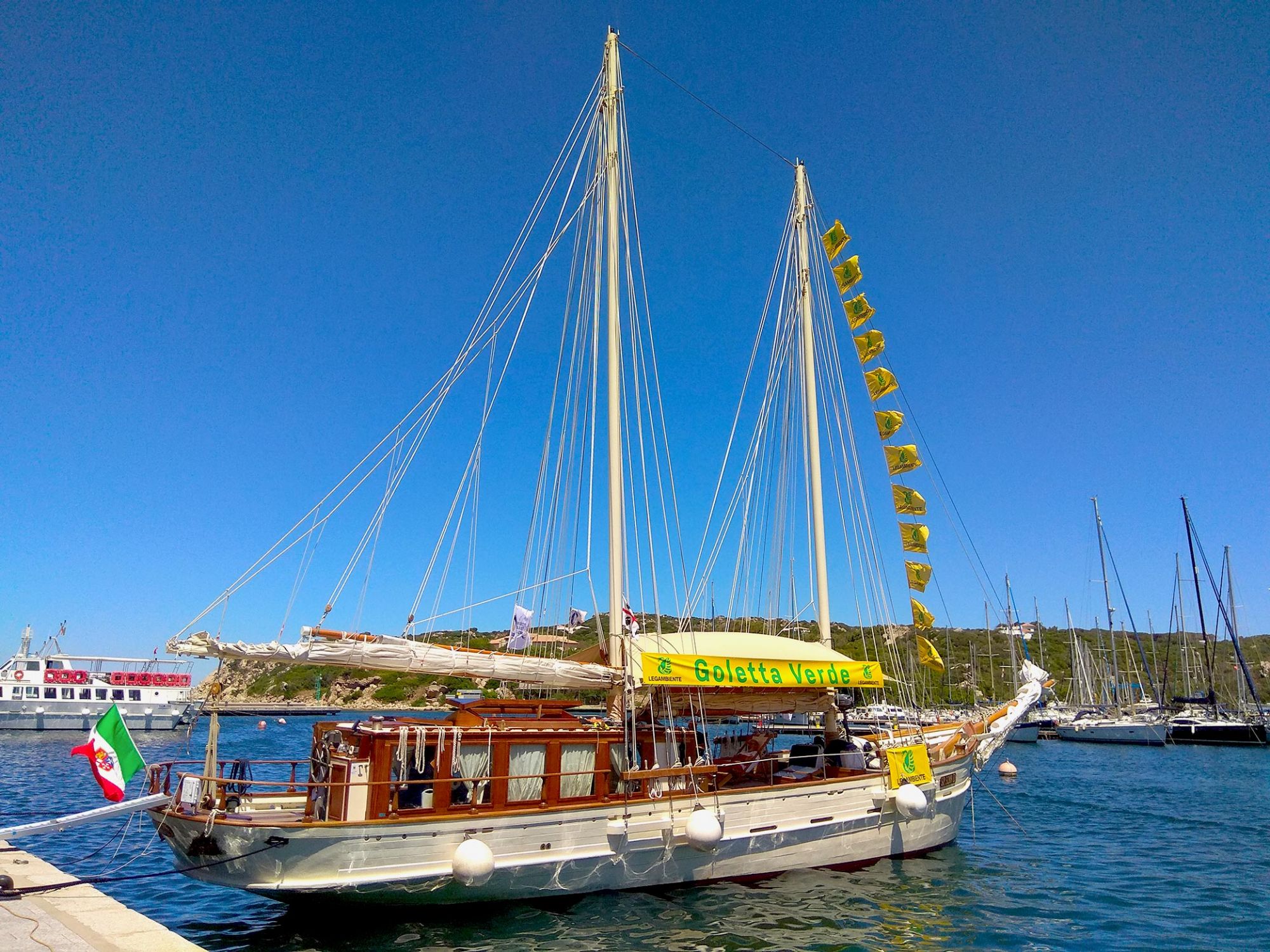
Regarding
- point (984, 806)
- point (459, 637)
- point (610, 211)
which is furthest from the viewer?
point (459, 637)

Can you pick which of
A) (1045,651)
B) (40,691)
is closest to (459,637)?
(40,691)

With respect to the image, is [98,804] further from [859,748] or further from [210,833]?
[859,748]

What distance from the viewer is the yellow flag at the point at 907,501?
93.6ft

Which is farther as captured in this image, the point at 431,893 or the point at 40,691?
the point at 40,691

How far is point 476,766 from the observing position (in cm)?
1695

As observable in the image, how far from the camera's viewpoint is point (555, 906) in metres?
17.4

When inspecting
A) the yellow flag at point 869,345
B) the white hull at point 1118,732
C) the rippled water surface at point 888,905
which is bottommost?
the white hull at point 1118,732

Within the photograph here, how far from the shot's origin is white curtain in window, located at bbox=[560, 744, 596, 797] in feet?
58.3

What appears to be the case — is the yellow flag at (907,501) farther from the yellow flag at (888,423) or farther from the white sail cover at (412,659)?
the white sail cover at (412,659)

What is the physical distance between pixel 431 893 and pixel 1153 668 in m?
129

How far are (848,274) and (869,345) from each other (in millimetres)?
2940

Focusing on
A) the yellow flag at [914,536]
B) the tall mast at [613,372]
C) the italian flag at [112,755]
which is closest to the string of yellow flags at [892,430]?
the yellow flag at [914,536]

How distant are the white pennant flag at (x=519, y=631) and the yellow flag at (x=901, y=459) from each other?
49.7 ft

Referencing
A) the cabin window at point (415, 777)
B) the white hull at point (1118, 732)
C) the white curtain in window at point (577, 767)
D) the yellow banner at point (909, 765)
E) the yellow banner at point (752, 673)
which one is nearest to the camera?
the cabin window at point (415, 777)
